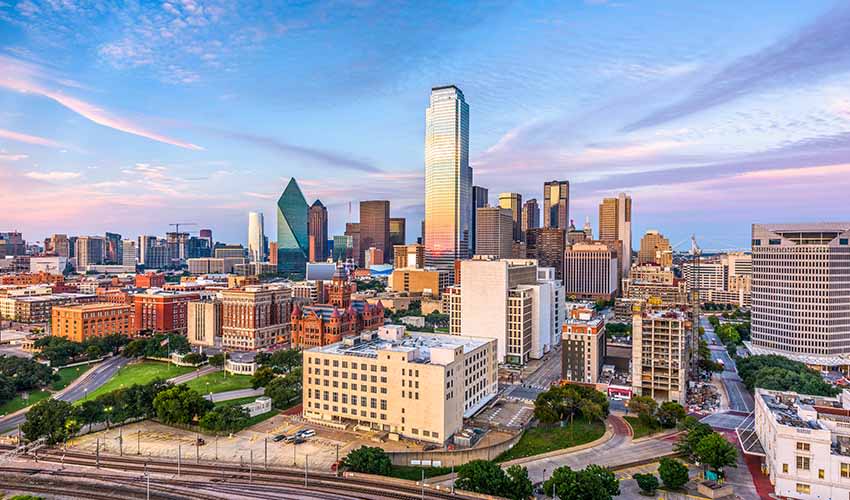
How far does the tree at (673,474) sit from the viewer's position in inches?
2485

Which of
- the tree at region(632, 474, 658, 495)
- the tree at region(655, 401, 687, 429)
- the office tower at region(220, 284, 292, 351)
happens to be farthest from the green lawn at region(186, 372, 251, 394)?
the tree at region(655, 401, 687, 429)

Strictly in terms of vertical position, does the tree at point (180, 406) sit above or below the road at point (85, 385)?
above

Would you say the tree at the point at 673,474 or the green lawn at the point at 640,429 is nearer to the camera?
the tree at the point at 673,474

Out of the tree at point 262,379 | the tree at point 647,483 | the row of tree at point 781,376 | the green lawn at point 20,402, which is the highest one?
the row of tree at point 781,376

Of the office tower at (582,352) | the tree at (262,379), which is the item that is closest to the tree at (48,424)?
the tree at (262,379)

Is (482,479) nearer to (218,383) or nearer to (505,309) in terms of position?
(218,383)

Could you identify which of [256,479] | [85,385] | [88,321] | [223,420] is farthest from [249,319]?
[256,479]

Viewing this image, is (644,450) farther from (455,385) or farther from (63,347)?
(63,347)

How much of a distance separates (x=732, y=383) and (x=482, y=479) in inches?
3326

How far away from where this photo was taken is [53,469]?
69.1m

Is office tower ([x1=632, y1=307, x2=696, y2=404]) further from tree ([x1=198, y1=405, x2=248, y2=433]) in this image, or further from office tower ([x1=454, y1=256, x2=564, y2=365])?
tree ([x1=198, y1=405, x2=248, y2=433])

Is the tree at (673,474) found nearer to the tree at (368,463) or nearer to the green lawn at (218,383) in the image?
the tree at (368,463)

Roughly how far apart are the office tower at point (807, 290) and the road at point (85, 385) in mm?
163606

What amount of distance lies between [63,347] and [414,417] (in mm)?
104489
